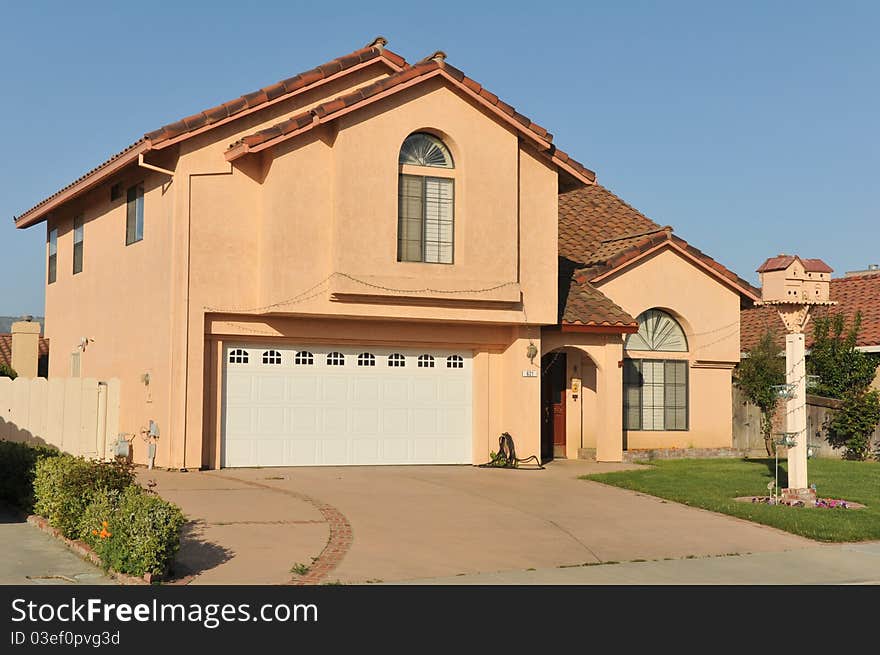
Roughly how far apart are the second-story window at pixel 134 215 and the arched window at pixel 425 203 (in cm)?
532

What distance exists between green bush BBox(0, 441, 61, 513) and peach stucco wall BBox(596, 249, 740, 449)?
13.8 meters

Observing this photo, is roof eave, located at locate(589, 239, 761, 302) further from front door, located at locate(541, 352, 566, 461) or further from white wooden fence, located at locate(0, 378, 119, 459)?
white wooden fence, located at locate(0, 378, 119, 459)

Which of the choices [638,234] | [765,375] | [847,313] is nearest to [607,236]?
[638,234]

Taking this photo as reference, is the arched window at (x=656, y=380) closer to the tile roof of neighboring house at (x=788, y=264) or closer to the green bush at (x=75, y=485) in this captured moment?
the tile roof of neighboring house at (x=788, y=264)

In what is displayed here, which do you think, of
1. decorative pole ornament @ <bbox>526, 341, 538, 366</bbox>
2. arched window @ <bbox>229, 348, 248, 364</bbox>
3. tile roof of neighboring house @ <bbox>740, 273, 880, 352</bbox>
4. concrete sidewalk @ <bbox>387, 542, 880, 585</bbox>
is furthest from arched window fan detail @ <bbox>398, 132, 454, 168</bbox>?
tile roof of neighboring house @ <bbox>740, 273, 880, 352</bbox>

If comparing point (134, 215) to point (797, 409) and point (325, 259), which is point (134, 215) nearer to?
point (325, 259)

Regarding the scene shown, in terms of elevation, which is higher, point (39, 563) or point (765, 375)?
point (765, 375)

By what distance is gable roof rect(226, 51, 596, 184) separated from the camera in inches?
786

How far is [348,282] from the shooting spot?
20.3 metres

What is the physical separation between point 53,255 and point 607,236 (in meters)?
13.8

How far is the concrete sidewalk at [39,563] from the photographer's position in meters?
11.4

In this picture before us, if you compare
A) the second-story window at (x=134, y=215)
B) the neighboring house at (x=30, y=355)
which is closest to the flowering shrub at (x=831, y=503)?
the second-story window at (x=134, y=215)

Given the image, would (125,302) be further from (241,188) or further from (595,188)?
(595,188)

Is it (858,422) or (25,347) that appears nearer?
(858,422)
